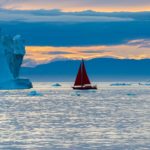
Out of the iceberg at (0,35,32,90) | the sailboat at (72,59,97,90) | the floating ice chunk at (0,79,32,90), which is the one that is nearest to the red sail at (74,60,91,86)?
the sailboat at (72,59,97,90)

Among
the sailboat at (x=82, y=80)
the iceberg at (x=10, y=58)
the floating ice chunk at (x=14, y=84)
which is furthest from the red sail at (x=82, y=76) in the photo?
the iceberg at (x=10, y=58)

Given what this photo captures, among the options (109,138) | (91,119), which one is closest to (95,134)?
(109,138)

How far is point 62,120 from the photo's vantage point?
37625 millimetres

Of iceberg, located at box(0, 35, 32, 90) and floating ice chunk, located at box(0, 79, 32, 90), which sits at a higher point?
iceberg, located at box(0, 35, 32, 90)

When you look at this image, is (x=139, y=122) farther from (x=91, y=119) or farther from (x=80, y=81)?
(x=80, y=81)

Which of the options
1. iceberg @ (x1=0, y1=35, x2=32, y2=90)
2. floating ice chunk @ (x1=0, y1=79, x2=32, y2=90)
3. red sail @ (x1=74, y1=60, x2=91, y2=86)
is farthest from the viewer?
red sail @ (x1=74, y1=60, x2=91, y2=86)

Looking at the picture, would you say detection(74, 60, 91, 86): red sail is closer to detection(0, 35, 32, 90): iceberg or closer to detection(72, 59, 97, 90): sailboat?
detection(72, 59, 97, 90): sailboat

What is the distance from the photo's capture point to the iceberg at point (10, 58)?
8719cm

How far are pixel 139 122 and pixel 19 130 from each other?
6981 millimetres

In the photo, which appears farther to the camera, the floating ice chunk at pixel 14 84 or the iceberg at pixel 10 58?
the floating ice chunk at pixel 14 84

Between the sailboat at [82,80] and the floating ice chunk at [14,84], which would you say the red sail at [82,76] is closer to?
the sailboat at [82,80]

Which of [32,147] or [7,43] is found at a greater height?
[7,43]

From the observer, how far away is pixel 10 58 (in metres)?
90.3

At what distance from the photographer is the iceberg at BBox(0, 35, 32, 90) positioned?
8719 cm
